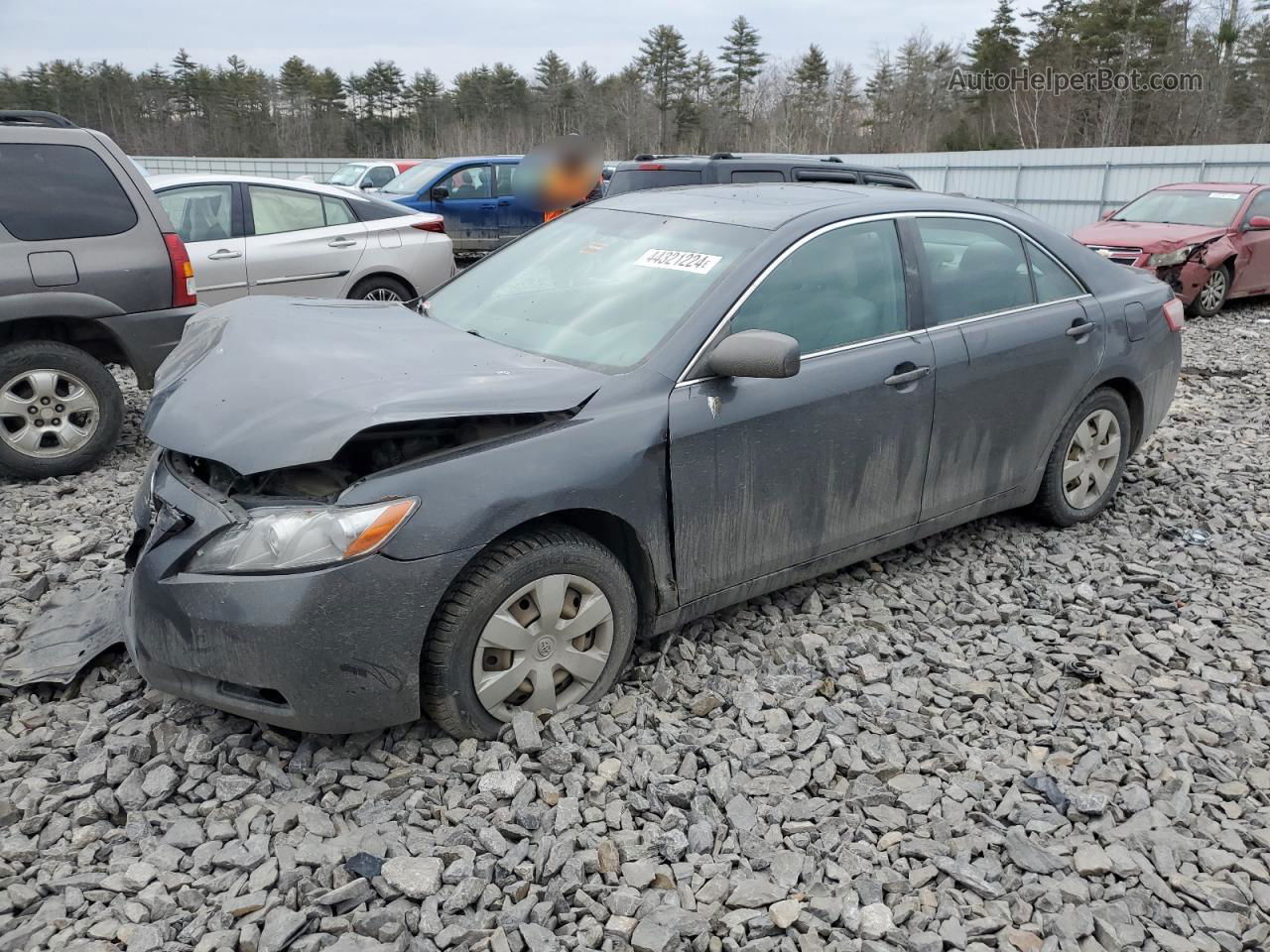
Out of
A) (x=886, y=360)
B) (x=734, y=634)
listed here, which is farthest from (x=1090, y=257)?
(x=734, y=634)

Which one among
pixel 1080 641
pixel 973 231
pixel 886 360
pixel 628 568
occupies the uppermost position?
pixel 973 231

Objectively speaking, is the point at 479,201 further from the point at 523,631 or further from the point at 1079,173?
the point at 1079,173

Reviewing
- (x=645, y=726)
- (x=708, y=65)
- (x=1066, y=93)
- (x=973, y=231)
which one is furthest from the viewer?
(x=708, y=65)

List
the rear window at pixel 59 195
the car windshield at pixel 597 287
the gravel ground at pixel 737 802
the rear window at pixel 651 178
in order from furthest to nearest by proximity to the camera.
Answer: the rear window at pixel 651 178
the rear window at pixel 59 195
the car windshield at pixel 597 287
the gravel ground at pixel 737 802

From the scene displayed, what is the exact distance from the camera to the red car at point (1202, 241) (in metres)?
11.4

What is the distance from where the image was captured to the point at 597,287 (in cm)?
372

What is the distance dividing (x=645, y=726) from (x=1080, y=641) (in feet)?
6.00

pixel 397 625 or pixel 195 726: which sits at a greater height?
pixel 397 625

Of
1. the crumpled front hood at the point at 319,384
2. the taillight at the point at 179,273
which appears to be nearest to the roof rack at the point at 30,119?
the taillight at the point at 179,273

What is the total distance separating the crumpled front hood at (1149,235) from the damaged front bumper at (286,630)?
10940mm

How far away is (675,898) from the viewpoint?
2.51 meters

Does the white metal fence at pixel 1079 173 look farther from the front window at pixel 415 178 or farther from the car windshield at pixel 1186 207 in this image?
the front window at pixel 415 178

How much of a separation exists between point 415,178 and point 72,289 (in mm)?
9997

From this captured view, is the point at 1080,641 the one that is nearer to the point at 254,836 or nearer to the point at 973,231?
the point at 973,231
